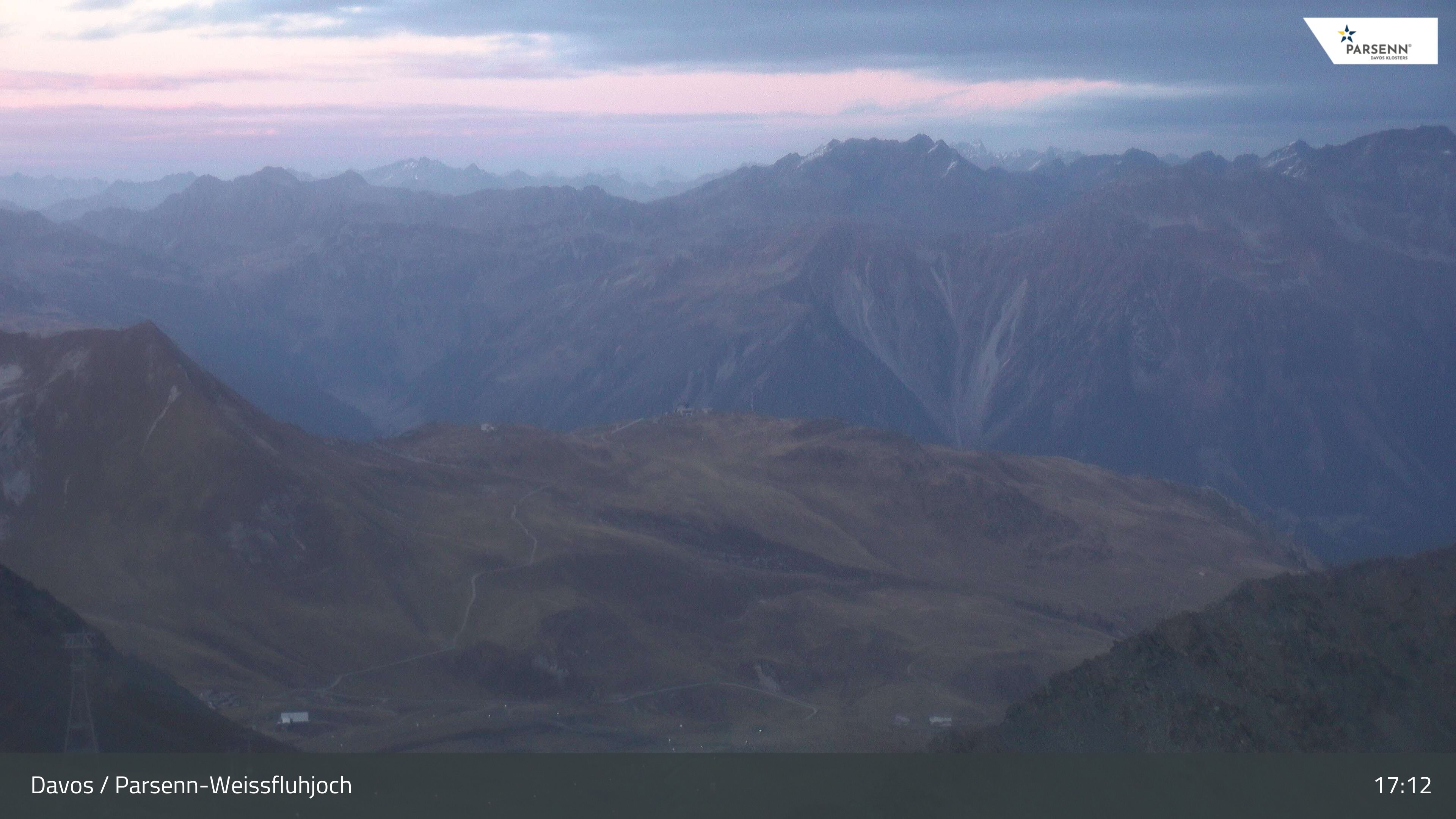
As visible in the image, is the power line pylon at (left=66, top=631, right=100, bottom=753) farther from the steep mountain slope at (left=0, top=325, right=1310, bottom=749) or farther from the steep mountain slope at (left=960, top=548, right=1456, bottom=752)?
the steep mountain slope at (left=960, top=548, right=1456, bottom=752)

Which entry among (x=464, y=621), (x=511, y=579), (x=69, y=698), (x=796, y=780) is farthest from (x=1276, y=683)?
(x=511, y=579)

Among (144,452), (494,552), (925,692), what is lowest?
(925,692)

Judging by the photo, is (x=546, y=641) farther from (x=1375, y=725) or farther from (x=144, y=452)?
(x=1375, y=725)

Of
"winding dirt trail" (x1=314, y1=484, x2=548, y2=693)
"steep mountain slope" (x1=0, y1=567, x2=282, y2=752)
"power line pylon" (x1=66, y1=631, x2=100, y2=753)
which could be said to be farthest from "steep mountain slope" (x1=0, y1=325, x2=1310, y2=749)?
"power line pylon" (x1=66, y1=631, x2=100, y2=753)

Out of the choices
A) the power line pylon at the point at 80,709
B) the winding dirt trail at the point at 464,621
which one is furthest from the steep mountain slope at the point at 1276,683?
the winding dirt trail at the point at 464,621

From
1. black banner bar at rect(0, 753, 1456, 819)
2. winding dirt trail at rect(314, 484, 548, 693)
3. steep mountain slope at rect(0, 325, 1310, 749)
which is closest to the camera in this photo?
black banner bar at rect(0, 753, 1456, 819)

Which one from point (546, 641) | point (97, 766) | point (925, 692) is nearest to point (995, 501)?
point (925, 692)
